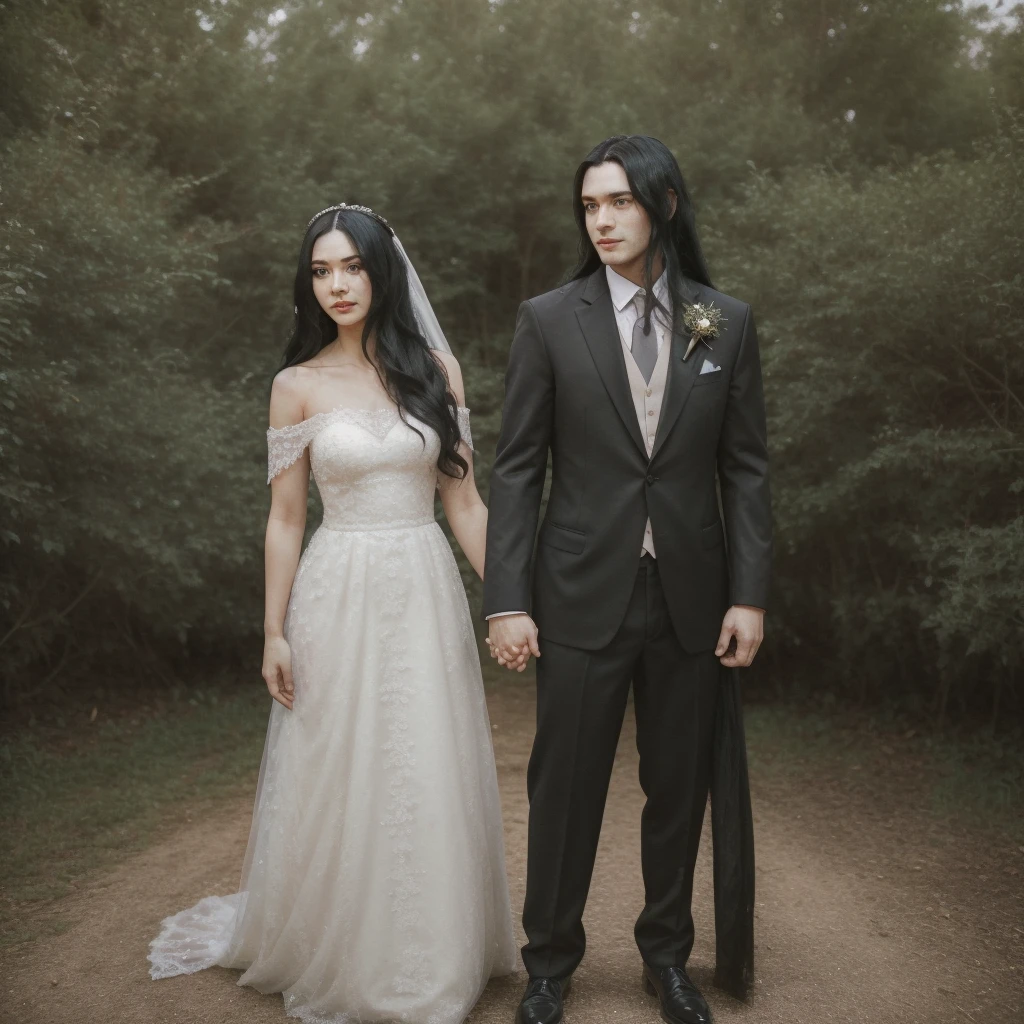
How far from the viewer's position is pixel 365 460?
304cm

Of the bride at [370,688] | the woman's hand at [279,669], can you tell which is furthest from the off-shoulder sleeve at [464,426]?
the woman's hand at [279,669]

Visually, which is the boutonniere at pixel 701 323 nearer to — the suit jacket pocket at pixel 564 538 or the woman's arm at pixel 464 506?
the suit jacket pocket at pixel 564 538

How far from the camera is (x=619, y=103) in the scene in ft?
27.4

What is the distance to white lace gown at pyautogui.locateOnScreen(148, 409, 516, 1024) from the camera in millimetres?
2939

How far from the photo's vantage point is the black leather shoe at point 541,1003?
287 cm

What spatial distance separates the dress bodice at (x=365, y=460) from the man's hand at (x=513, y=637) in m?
0.52

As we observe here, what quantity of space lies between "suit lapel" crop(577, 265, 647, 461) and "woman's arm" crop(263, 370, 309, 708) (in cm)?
91

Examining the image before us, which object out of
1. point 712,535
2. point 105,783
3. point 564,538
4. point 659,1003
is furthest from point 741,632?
point 105,783

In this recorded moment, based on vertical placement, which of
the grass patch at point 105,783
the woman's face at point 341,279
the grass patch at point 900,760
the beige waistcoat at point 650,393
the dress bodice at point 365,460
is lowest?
the grass patch at point 900,760

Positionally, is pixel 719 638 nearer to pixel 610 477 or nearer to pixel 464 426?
pixel 610 477

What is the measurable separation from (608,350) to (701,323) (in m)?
0.25

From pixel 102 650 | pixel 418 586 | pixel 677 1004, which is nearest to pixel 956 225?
pixel 418 586

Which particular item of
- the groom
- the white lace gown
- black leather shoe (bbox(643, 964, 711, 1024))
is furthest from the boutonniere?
black leather shoe (bbox(643, 964, 711, 1024))

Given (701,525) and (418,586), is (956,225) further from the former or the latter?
(418,586)
